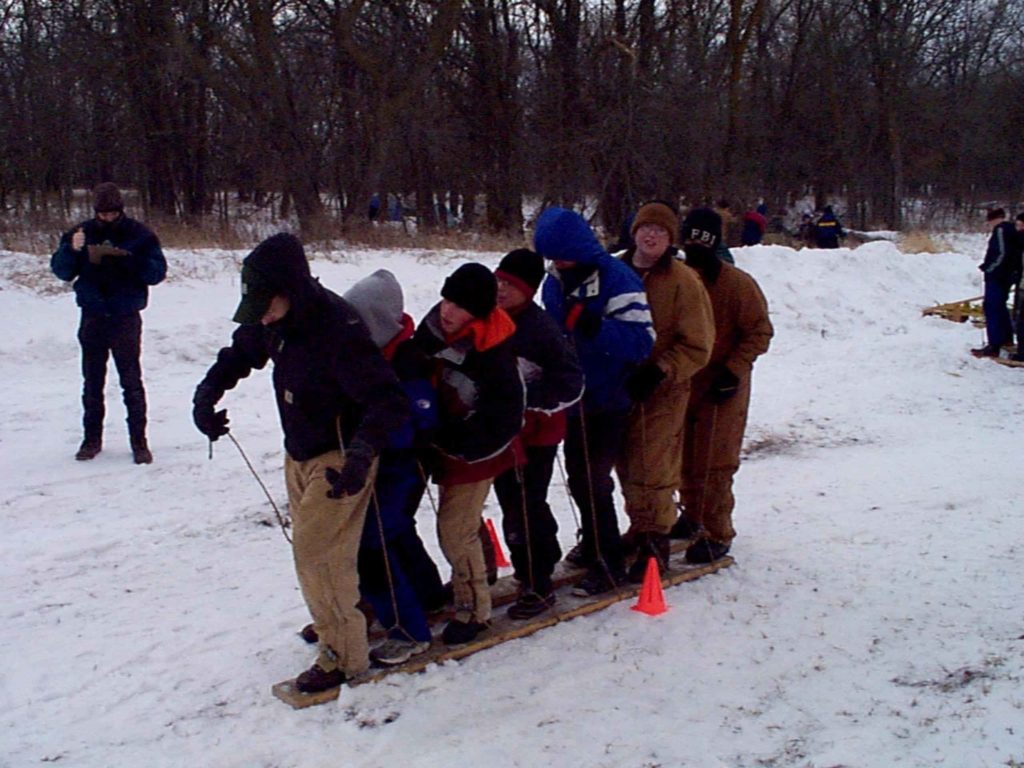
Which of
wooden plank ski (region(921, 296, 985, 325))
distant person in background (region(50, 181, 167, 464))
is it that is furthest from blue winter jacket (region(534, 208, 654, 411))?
wooden plank ski (region(921, 296, 985, 325))

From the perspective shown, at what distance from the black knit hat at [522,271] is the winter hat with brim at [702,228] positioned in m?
1.29

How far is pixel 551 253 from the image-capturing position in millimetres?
5070

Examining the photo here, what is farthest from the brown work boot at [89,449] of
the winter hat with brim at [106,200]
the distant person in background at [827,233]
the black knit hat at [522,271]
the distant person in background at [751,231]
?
the distant person in background at [827,233]

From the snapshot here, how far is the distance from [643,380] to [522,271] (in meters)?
0.88

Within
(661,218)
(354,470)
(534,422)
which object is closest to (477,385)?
(534,422)

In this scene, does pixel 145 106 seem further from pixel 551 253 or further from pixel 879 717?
pixel 879 717

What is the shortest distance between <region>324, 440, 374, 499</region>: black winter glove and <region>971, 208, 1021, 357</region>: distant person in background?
10931 mm

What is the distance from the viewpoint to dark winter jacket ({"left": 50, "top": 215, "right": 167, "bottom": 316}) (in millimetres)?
7289

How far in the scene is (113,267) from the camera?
729 cm

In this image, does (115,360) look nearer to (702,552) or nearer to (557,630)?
(557,630)

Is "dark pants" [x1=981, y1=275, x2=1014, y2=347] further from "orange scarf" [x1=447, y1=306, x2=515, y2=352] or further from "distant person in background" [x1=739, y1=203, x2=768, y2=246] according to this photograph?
"orange scarf" [x1=447, y1=306, x2=515, y2=352]

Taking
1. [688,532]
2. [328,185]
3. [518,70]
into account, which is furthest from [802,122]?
[688,532]

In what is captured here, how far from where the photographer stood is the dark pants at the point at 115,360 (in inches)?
290

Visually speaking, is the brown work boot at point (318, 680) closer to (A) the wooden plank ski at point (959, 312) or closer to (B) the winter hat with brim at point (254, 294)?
(B) the winter hat with brim at point (254, 294)
